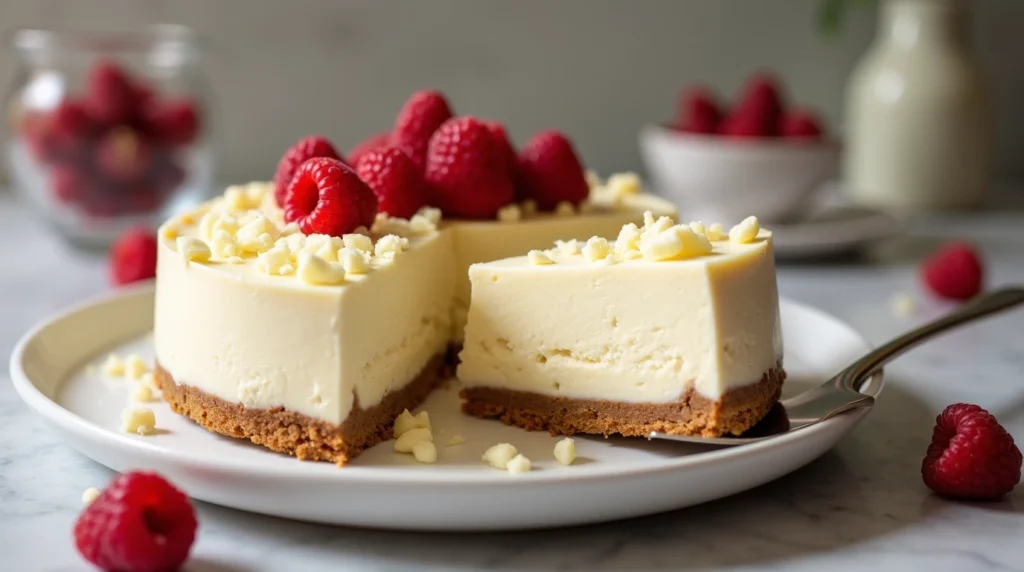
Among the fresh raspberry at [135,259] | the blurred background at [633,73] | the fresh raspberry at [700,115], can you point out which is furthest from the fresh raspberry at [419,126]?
the fresh raspberry at [700,115]

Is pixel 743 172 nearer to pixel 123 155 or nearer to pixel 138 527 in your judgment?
pixel 123 155

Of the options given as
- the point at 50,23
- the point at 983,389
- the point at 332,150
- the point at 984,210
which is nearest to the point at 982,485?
the point at 983,389

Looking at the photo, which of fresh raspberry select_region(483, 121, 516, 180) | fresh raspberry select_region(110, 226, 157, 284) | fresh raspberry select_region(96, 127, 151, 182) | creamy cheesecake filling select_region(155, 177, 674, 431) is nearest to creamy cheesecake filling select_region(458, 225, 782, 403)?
creamy cheesecake filling select_region(155, 177, 674, 431)

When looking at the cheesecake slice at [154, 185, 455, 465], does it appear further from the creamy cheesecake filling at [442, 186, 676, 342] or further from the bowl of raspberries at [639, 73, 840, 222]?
the bowl of raspberries at [639, 73, 840, 222]

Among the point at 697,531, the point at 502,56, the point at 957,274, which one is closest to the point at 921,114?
the point at 957,274

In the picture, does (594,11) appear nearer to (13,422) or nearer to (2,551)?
(13,422)
